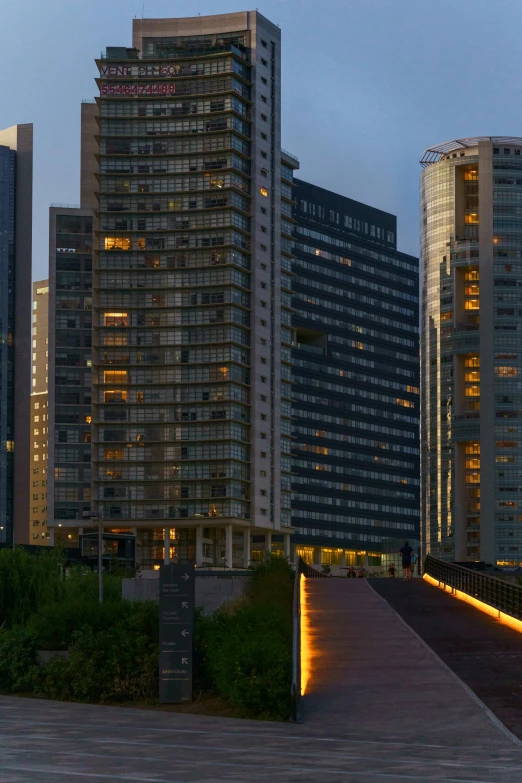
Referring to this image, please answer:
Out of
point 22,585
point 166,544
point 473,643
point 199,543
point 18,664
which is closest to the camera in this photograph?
point 473,643

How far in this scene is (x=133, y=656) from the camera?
Answer: 40.6 meters

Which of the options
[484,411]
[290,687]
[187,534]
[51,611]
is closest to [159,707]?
[290,687]

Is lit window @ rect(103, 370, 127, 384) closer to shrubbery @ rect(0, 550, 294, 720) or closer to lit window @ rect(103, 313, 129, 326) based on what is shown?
lit window @ rect(103, 313, 129, 326)

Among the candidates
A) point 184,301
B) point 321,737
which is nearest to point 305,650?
point 321,737

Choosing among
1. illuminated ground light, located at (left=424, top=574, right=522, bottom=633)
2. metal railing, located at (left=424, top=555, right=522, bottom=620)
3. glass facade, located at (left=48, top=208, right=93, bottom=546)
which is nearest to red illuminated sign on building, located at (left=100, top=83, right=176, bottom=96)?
glass facade, located at (left=48, top=208, right=93, bottom=546)

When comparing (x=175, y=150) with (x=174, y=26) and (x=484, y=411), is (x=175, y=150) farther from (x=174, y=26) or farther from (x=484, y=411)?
(x=484, y=411)

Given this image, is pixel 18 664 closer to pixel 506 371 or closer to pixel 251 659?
pixel 251 659

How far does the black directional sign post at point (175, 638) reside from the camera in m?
36.5

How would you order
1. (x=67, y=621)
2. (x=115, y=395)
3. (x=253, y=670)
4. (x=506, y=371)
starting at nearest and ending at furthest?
(x=253, y=670)
(x=67, y=621)
(x=115, y=395)
(x=506, y=371)

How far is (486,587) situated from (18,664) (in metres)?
18.5

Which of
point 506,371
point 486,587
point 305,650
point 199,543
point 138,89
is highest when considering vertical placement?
point 138,89

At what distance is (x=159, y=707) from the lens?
36719 mm

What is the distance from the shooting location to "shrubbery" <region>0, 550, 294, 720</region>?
32.7 m

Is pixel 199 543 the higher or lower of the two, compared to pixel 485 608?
lower
